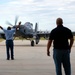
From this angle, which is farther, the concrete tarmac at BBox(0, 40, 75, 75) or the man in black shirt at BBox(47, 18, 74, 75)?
the concrete tarmac at BBox(0, 40, 75, 75)

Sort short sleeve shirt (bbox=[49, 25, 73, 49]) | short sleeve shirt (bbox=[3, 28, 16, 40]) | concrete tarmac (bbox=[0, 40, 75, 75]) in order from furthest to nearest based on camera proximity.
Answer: short sleeve shirt (bbox=[3, 28, 16, 40]), concrete tarmac (bbox=[0, 40, 75, 75]), short sleeve shirt (bbox=[49, 25, 73, 49])

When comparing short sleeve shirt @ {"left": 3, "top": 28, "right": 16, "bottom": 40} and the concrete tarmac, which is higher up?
short sleeve shirt @ {"left": 3, "top": 28, "right": 16, "bottom": 40}

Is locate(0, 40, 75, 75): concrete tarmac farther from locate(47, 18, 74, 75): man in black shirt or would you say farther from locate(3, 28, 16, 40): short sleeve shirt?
locate(47, 18, 74, 75): man in black shirt

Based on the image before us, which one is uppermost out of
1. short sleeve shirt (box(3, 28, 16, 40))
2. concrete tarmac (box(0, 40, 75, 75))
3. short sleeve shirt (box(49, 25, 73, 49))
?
short sleeve shirt (box(49, 25, 73, 49))

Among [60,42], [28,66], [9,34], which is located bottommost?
[28,66]

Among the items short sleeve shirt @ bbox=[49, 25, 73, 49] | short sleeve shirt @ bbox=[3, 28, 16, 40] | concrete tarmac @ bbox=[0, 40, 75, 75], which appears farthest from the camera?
short sleeve shirt @ bbox=[3, 28, 16, 40]

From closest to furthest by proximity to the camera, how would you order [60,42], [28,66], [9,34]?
[60,42]
[28,66]
[9,34]

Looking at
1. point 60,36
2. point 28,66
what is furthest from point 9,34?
point 60,36

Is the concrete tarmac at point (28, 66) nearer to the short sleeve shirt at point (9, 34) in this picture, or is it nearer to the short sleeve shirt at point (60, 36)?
the short sleeve shirt at point (9, 34)

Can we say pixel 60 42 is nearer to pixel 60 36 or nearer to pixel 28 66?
pixel 60 36

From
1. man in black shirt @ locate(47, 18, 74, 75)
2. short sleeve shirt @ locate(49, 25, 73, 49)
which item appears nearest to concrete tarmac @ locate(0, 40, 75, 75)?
man in black shirt @ locate(47, 18, 74, 75)

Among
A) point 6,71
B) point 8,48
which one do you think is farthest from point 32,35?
point 6,71

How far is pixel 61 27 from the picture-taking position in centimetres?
930

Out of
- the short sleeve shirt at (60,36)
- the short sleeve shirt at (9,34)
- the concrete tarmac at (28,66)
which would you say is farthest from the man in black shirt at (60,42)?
the short sleeve shirt at (9,34)
